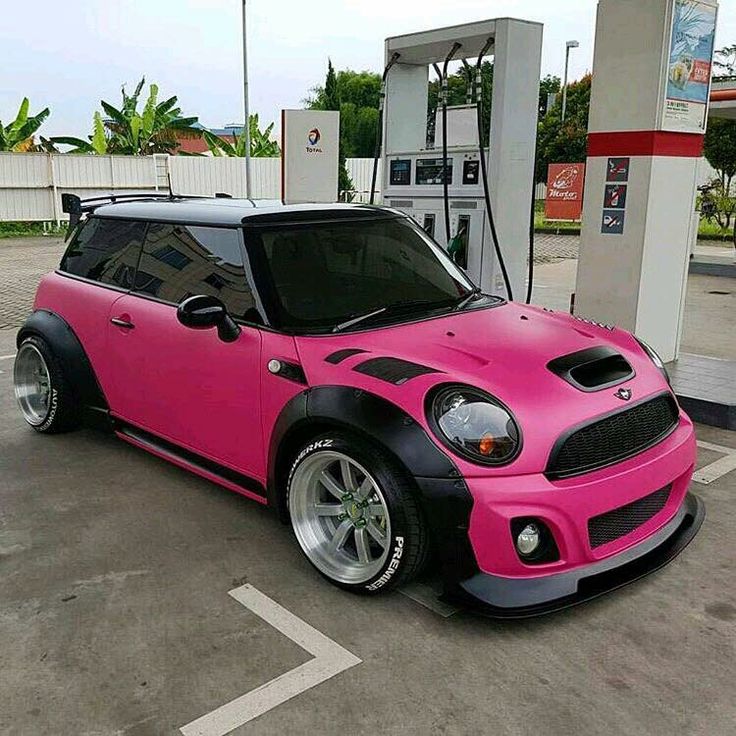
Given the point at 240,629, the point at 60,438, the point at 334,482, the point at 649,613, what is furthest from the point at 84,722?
the point at 60,438

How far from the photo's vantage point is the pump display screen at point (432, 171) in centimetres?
631

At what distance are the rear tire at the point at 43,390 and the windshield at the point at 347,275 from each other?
6.09 feet

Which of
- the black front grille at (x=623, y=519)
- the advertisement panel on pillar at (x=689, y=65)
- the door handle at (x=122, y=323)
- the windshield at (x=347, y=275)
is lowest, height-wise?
the black front grille at (x=623, y=519)

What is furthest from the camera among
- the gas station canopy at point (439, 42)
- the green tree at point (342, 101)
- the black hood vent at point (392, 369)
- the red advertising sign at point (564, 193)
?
the green tree at point (342, 101)

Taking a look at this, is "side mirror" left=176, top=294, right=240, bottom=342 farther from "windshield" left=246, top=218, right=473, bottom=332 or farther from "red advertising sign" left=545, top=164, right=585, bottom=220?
"red advertising sign" left=545, top=164, right=585, bottom=220

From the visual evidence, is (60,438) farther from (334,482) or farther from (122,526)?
(334,482)

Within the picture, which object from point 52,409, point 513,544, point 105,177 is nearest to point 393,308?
point 513,544

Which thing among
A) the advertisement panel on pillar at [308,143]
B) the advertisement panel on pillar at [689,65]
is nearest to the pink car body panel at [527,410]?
the advertisement panel on pillar at [689,65]

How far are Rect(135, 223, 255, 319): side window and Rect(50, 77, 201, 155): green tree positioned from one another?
22.1 metres

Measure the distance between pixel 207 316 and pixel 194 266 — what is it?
550 millimetres

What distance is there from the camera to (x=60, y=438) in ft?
16.9

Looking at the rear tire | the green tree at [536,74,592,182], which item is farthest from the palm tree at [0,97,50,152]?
the rear tire

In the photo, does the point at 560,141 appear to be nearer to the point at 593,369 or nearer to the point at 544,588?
the point at 593,369

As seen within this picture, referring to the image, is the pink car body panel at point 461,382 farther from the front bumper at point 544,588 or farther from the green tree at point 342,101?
the green tree at point 342,101
